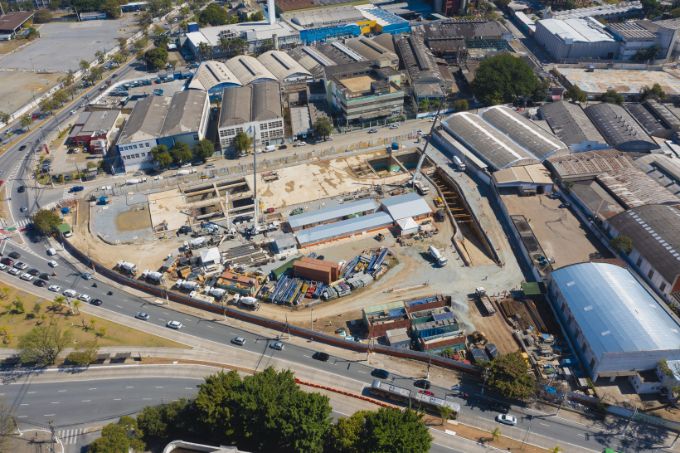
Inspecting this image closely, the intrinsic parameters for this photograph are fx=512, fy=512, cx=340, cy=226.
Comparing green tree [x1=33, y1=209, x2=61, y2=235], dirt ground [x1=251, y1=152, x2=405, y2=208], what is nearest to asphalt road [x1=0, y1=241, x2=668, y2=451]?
green tree [x1=33, y1=209, x2=61, y2=235]

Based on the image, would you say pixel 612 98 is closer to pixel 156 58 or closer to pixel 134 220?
pixel 134 220

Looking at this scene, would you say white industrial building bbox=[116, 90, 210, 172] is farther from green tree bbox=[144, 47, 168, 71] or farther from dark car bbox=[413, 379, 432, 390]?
dark car bbox=[413, 379, 432, 390]

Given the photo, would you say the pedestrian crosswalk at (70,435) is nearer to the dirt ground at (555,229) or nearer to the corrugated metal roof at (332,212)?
the corrugated metal roof at (332,212)

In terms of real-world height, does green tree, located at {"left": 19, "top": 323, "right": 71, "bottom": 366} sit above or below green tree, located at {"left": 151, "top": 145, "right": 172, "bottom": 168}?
below

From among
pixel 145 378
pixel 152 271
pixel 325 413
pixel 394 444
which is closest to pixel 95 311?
pixel 152 271

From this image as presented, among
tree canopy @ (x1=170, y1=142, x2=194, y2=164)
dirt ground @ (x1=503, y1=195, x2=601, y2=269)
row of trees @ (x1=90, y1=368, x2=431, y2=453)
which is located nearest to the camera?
row of trees @ (x1=90, y1=368, x2=431, y2=453)

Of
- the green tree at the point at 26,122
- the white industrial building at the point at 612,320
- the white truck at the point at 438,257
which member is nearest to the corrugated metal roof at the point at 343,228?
the white truck at the point at 438,257

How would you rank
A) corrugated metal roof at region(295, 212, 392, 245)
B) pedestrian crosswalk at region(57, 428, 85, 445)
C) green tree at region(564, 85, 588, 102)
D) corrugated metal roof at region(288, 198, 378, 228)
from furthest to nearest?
green tree at region(564, 85, 588, 102) → corrugated metal roof at region(288, 198, 378, 228) → corrugated metal roof at region(295, 212, 392, 245) → pedestrian crosswalk at region(57, 428, 85, 445)
